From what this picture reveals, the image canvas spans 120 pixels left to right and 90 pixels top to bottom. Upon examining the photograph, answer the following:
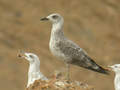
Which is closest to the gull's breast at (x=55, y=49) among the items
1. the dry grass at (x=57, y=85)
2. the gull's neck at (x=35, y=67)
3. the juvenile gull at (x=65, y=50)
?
the juvenile gull at (x=65, y=50)

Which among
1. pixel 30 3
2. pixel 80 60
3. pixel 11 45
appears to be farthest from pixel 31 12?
pixel 80 60

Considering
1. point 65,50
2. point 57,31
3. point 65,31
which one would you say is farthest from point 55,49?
point 65,31

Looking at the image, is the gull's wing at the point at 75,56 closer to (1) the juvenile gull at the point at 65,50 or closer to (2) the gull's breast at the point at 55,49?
(1) the juvenile gull at the point at 65,50

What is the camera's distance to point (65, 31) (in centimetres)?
3180

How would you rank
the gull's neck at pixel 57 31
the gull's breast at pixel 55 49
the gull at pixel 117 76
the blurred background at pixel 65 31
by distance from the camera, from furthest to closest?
the blurred background at pixel 65 31 → the gull's neck at pixel 57 31 → the gull's breast at pixel 55 49 → the gull at pixel 117 76

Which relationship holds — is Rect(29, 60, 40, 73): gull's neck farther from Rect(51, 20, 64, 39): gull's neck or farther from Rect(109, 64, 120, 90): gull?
Rect(109, 64, 120, 90): gull

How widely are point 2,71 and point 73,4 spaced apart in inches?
250

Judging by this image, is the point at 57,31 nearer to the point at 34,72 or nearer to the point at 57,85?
the point at 34,72

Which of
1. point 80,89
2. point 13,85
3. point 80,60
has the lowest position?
point 80,89

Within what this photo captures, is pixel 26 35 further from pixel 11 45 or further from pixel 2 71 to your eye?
pixel 2 71

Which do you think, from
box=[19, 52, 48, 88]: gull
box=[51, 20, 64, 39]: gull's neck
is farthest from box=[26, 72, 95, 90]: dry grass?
box=[51, 20, 64, 39]: gull's neck

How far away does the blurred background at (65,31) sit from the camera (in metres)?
29.5

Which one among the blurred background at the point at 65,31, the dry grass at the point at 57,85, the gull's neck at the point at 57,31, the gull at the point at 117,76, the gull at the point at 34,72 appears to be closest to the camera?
the dry grass at the point at 57,85

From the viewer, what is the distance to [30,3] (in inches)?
1278
